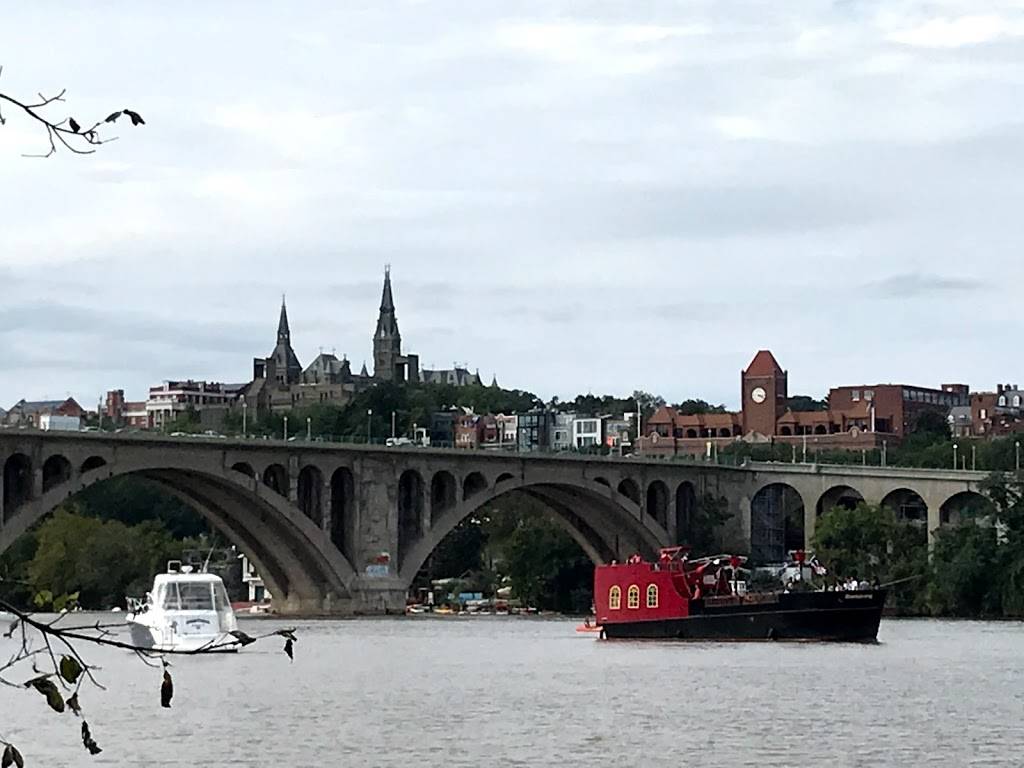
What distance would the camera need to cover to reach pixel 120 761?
37375 millimetres

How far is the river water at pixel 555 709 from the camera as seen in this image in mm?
38656

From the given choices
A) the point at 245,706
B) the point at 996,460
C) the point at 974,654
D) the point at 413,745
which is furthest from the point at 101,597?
the point at 413,745

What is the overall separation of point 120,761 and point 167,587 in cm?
3605

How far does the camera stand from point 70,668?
10656mm

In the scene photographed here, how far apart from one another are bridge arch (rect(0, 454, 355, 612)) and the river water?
2399 cm

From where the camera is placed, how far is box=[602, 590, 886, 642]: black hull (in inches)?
3265

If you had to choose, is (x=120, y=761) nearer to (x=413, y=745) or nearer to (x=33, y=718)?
(x=413, y=745)

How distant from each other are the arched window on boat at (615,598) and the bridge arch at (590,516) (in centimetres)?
3618

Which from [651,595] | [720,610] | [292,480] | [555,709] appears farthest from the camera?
[292,480]

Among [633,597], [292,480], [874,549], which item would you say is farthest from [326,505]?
[633,597]

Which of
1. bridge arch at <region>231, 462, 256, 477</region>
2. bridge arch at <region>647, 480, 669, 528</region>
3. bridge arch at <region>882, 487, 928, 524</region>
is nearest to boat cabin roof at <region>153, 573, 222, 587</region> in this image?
bridge arch at <region>231, 462, 256, 477</region>

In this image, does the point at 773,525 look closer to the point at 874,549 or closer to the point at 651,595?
the point at 874,549

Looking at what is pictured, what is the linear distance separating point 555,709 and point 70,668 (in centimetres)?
3903

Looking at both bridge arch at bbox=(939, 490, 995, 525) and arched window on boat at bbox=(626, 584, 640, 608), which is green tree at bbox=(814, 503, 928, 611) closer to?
bridge arch at bbox=(939, 490, 995, 525)
